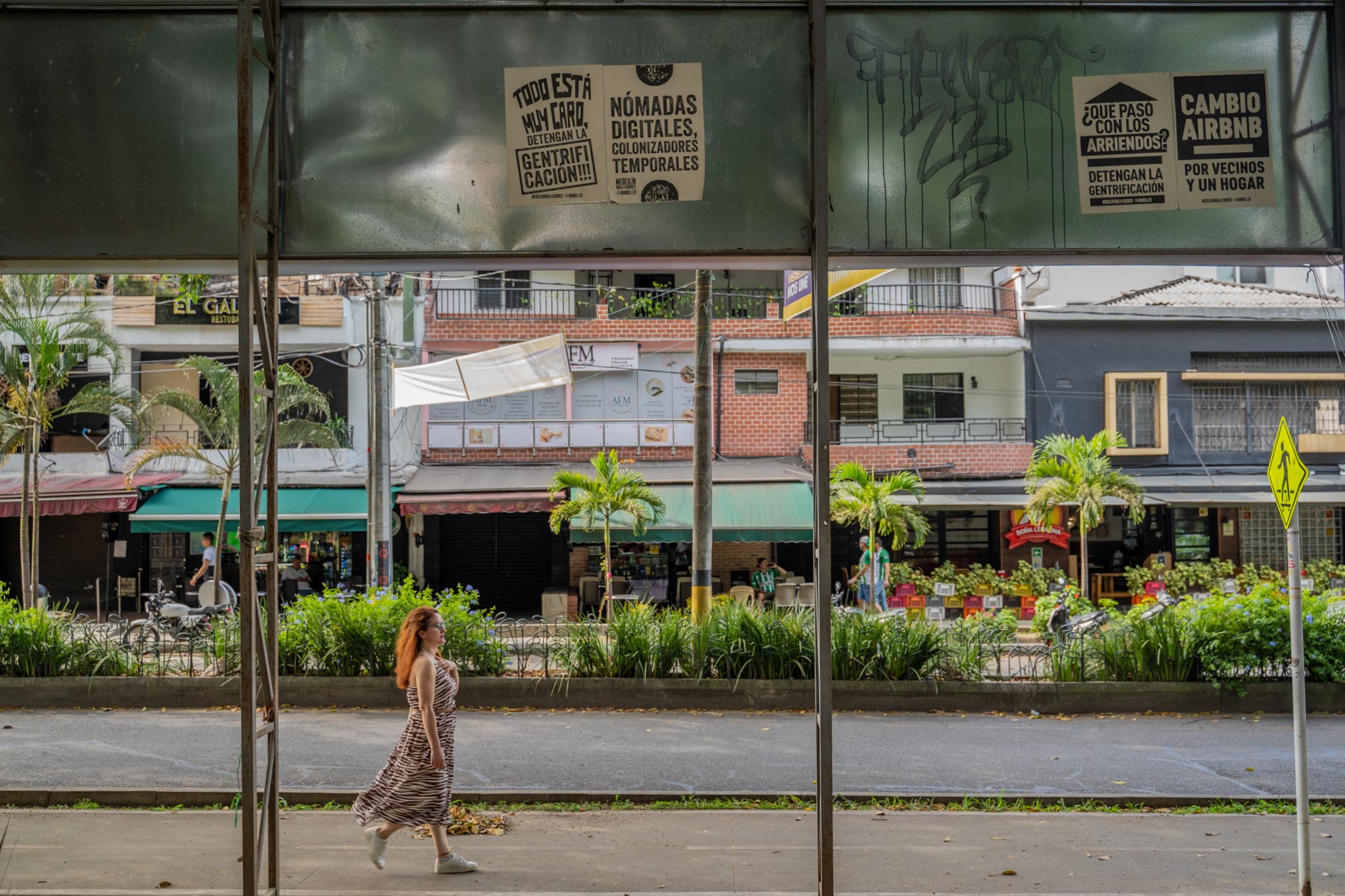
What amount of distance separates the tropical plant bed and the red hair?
5.17 metres

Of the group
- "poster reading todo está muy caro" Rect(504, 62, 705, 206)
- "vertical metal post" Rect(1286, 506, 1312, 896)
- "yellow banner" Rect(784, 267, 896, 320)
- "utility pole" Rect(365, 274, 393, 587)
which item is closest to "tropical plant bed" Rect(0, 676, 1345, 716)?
"yellow banner" Rect(784, 267, 896, 320)

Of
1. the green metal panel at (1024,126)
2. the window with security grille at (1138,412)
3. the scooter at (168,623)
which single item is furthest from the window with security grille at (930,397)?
the green metal panel at (1024,126)

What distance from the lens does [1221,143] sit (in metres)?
5.73

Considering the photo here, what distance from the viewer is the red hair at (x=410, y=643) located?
6.55 meters

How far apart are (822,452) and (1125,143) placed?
2380 mm

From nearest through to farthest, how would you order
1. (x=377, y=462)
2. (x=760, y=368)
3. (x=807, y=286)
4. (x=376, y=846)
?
(x=376, y=846), (x=807, y=286), (x=377, y=462), (x=760, y=368)

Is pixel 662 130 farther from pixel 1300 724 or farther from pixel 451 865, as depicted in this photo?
pixel 1300 724

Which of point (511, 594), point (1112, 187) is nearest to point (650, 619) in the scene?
point (1112, 187)

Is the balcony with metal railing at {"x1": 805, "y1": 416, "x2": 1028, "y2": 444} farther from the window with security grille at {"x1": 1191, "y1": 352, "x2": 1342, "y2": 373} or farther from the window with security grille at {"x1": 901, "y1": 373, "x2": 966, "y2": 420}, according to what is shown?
the window with security grille at {"x1": 1191, "y1": 352, "x2": 1342, "y2": 373}

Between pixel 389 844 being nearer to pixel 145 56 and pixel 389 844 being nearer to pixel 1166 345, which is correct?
pixel 145 56

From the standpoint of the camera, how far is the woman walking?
254 inches

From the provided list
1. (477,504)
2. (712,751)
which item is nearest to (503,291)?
(477,504)

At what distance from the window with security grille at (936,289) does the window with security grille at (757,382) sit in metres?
3.54

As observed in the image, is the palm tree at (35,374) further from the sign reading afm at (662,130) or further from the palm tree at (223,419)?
the sign reading afm at (662,130)
